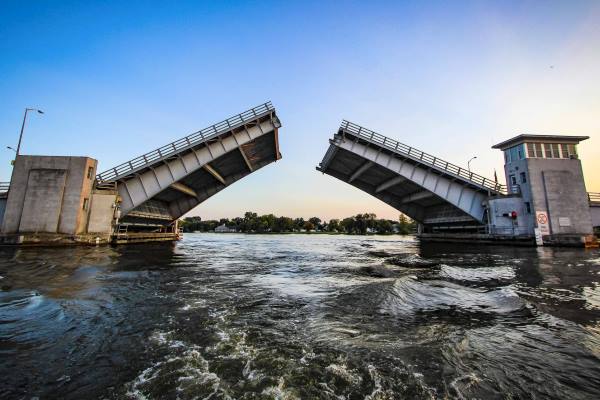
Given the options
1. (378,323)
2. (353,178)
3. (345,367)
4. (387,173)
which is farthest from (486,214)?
(345,367)

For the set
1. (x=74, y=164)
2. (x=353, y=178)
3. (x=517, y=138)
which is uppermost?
(x=517, y=138)

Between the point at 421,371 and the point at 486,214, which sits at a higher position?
the point at 486,214

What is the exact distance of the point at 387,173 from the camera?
83.8 ft

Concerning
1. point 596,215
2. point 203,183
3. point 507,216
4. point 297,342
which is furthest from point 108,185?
point 596,215

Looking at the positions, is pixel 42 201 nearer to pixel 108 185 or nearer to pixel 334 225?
pixel 108 185

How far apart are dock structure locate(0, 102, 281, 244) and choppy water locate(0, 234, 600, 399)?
1448cm

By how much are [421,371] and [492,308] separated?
3.15 metres

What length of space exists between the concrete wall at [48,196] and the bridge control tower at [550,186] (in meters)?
32.8

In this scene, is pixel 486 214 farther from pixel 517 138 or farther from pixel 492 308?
pixel 492 308

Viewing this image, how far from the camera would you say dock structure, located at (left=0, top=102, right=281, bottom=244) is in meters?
16.8

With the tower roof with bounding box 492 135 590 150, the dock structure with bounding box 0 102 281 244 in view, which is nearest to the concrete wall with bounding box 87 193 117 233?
the dock structure with bounding box 0 102 281 244

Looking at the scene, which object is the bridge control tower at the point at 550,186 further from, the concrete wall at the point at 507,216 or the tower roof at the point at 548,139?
the concrete wall at the point at 507,216

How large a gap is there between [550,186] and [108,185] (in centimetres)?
3425

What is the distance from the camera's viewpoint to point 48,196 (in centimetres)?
1702
